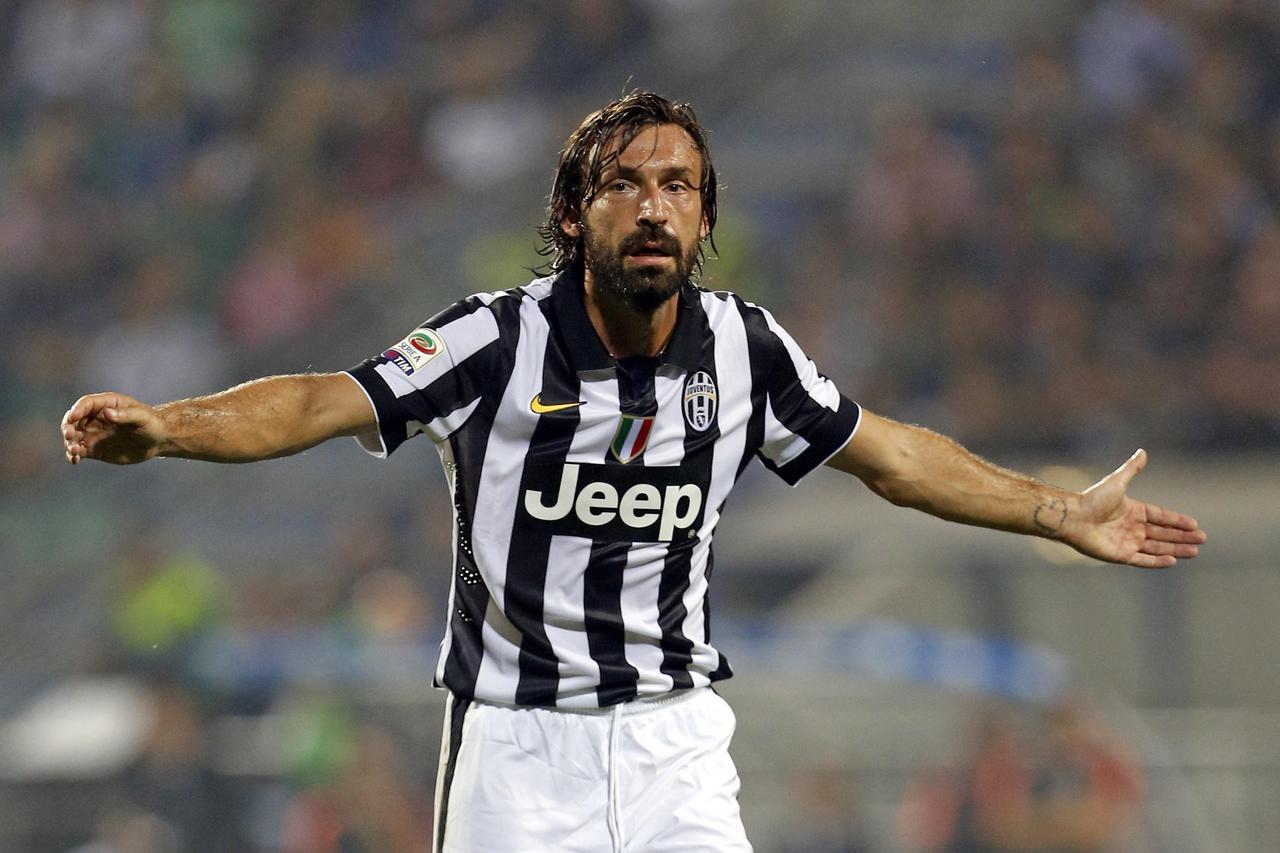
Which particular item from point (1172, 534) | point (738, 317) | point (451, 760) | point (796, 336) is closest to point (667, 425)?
point (738, 317)

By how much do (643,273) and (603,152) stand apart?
0.89ft

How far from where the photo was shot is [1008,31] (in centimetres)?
1085

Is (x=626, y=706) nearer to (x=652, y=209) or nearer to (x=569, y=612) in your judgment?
(x=569, y=612)

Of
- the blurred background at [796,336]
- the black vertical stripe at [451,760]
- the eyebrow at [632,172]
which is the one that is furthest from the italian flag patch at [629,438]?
the blurred background at [796,336]

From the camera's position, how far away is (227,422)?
3.39 metres

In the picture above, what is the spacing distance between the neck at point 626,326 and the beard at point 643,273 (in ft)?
0.13

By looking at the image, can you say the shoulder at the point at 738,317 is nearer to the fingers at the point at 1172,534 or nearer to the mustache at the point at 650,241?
the mustache at the point at 650,241

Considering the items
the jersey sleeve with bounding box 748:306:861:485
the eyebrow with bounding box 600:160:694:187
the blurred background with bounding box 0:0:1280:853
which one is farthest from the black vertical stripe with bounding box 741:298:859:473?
the blurred background with bounding box 0:0:1280:853

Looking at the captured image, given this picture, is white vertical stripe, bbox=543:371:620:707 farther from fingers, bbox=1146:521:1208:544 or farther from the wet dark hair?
fingers, bbox=1146:521:1208:544

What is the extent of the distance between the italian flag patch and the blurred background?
4389mm

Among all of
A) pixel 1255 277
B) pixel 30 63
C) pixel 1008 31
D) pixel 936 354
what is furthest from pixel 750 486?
pixel 30 63

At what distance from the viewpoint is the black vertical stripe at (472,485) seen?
368 cm

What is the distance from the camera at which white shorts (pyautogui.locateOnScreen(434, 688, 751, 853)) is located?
3627mm

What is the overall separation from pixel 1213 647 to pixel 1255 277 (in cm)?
208
